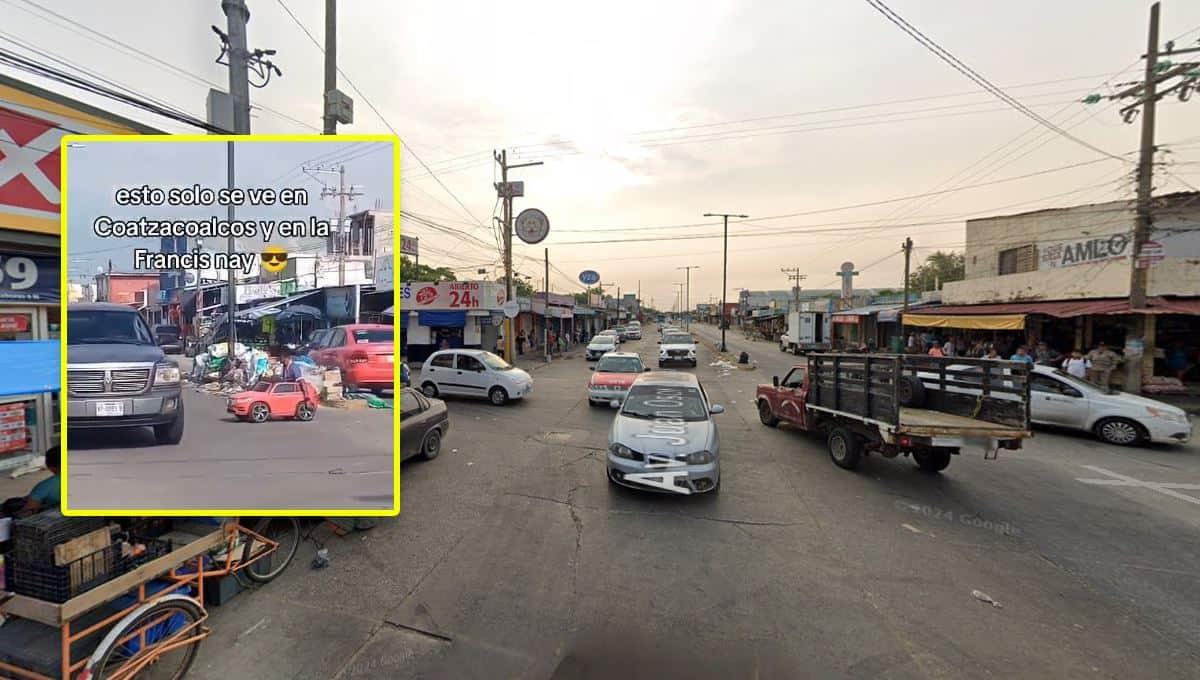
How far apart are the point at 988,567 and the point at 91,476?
24.0 feet

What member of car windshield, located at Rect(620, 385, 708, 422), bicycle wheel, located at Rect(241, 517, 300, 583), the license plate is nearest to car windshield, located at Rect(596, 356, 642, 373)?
car windshield, located at Rect(620, 385, 708, 422)

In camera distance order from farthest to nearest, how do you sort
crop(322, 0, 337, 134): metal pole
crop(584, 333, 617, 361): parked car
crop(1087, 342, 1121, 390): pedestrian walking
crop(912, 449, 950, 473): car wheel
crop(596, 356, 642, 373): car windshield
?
crop(584, 333, 617, 361): parked car
crop(1087, 342, 1121, 390): pedestrian walking
crop(596, 356, 642, 373): car windshield
crop(912, 449, 950, 473): car wheel
crop(322, 0, 337, 134): metal pole

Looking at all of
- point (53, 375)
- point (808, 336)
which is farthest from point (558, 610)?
point (808, 336)

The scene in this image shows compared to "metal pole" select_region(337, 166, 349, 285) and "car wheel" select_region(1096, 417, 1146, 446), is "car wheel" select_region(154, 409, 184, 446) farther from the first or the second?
"car wheel" select_region(1096, 417, 1146, 446)

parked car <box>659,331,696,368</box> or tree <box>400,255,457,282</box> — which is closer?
parked car <box>659,331,696,368</box>

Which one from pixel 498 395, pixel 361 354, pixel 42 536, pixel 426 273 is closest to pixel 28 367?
pixel 42 536

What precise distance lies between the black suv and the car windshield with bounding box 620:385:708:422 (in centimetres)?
529

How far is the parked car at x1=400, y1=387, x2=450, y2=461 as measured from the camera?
23.7 feet

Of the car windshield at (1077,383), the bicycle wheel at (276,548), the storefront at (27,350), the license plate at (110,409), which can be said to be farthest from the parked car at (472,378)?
the car windshield at (1077,383)

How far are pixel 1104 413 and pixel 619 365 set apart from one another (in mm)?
10494

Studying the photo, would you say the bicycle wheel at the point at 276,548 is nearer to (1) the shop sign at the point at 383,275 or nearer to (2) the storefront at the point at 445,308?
(1) the shop sign at the point at 383,275

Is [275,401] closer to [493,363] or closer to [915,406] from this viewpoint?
[915,406]

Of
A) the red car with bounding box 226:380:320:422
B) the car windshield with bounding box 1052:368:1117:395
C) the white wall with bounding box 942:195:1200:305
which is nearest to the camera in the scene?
the red car with bounding box 226:380:320:422

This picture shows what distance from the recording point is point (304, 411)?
3309mm
